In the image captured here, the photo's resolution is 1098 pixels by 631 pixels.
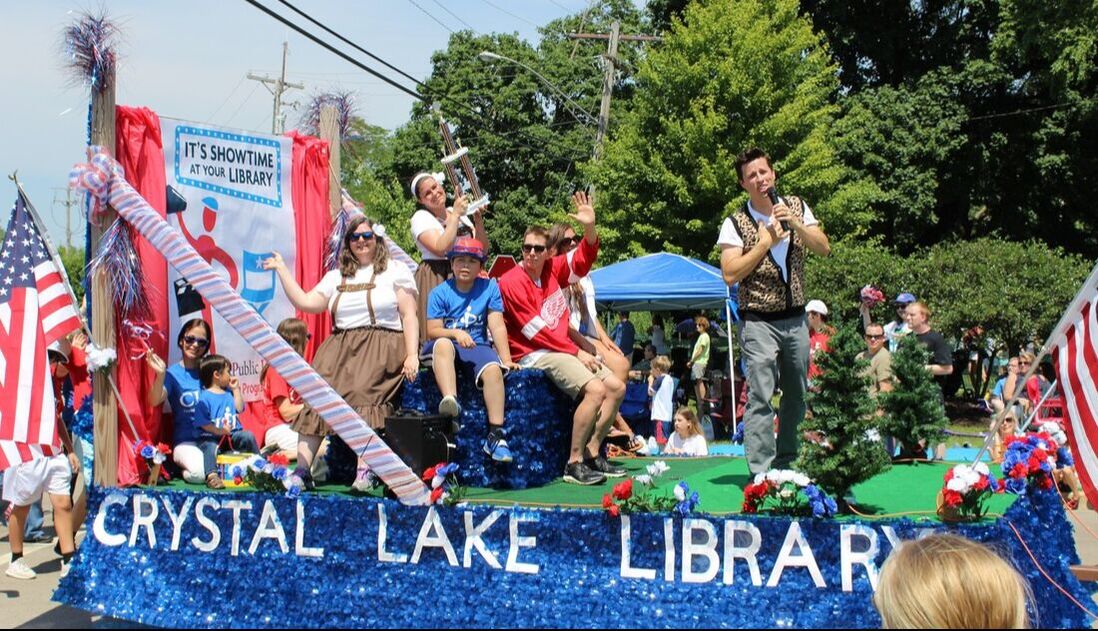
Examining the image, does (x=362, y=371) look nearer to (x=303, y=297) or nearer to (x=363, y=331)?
(x=363, y=331)

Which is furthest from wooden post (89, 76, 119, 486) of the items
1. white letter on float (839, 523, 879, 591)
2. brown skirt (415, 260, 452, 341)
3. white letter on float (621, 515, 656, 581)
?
white letter on float (839, 523, 879, 591)

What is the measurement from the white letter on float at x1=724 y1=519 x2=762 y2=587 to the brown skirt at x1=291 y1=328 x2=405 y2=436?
208cm

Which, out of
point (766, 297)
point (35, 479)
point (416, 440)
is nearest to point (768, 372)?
Result: point (766, 297)

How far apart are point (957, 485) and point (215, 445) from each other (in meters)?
4.07

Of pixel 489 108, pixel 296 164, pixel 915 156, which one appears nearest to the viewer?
pixel 296 164

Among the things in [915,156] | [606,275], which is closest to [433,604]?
[606,275]

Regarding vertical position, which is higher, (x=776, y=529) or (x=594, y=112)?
(x=594, y=112)

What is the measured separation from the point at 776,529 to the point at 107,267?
3576 mm

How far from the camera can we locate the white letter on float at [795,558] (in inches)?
181

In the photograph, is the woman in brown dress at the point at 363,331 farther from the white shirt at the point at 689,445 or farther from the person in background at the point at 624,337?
the person in background at the point at 624,337

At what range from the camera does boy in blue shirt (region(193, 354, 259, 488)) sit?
634 centimetres

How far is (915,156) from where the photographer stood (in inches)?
977

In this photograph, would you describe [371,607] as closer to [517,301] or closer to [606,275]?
[517,301]

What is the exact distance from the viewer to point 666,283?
15.8 m
